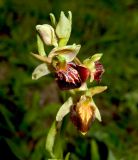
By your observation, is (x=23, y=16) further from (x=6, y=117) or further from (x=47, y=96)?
(x=6, y=117)

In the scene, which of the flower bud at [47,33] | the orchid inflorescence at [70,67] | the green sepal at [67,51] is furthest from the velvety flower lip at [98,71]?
the flower bud at [47,33]

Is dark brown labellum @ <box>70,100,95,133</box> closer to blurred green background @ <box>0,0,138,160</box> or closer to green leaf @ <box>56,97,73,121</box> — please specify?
green leaf @ <box>56,97,73,121</box>

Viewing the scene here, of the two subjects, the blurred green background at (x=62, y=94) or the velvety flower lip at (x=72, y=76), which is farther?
the blurred green background at (x=62, y=94)

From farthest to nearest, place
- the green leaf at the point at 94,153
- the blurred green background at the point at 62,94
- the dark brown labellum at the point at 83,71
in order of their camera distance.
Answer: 1. the blurred green background at the point at 62,94
2. the green leaf at the point at 94,153
3. the dark brown labellum at the point at 83,71

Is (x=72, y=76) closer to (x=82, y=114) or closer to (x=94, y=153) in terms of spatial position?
(x=82, y=114)

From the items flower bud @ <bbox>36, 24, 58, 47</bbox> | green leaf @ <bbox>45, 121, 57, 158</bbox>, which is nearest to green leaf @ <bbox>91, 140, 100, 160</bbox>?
green leaf @ <bbox>45, 121, 57, 158</bbox>

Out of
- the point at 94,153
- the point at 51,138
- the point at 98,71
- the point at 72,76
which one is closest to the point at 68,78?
the point at 72,76

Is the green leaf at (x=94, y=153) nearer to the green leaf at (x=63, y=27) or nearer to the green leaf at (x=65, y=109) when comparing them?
the green leaf at (x=65, y=109)
